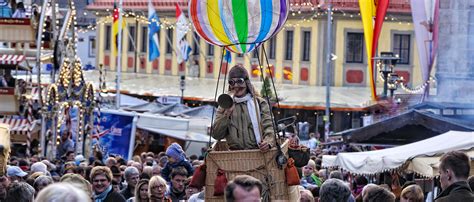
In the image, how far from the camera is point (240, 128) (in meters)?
12.9

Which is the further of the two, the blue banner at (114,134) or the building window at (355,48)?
the building window at (355,48)

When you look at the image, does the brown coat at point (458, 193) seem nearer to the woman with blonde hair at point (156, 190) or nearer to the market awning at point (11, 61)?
the woman with blonde hair at point (156, 190)

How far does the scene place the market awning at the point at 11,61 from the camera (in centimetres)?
3803

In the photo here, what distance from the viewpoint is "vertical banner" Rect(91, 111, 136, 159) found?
1423 inches

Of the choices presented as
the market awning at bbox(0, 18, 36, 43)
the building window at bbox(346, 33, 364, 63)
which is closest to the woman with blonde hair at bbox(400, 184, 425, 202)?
the market awning at bbox(0, 18, 36, 43)

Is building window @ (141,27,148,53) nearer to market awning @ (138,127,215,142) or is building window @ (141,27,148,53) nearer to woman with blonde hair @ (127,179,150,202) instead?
market awning @ (138,127,215,142)

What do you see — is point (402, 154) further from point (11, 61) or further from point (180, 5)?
point (180, 5)

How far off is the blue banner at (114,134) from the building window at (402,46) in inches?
1012

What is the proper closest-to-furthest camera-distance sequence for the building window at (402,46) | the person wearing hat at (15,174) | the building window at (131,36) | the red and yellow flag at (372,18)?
the person wearing hat at (15,174) < the red and yellow flag at (372,18) < the building window at (402,46) < the building window at (131,36)

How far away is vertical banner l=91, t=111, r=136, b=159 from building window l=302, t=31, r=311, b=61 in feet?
83.5

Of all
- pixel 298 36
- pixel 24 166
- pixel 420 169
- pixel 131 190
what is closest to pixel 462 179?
pixel 131 190

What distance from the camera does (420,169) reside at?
1912 centimetres

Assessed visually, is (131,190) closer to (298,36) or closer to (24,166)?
(24,166)

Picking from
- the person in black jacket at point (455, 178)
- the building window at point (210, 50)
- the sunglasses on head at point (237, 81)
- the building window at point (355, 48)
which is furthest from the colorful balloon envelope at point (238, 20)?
the building window at point (210, 50)
